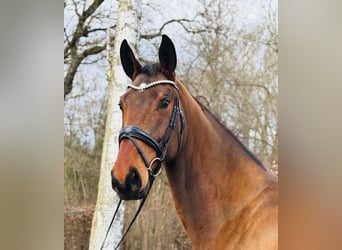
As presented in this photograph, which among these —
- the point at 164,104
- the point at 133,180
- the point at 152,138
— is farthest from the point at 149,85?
the point at 133,180

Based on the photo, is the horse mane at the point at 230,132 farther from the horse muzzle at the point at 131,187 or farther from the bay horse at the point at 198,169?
the horse muzzle at the point at 131,187

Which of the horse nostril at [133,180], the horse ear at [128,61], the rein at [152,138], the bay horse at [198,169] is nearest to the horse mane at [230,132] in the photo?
the bay horse at [198,169]

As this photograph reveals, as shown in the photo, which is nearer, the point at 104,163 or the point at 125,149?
the point at 125,149

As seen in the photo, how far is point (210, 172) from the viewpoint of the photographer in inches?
71.5

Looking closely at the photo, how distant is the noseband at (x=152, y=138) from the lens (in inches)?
67.2

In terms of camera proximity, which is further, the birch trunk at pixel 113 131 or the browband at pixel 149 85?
the birch trunk at pixel 113 131

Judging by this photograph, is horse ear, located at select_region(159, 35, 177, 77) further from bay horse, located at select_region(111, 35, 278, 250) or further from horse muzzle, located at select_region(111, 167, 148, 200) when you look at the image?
horse muzzle, located at select_region(111, 167, 148, 200)

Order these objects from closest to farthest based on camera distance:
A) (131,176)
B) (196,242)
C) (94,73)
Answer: (131,176) → (196,242) → (94,73)

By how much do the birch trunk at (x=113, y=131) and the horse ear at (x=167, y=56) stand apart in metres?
0.15

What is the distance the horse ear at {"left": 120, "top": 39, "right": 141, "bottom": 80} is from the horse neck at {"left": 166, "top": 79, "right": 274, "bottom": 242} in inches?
8.8

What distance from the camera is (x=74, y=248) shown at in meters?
1.96
